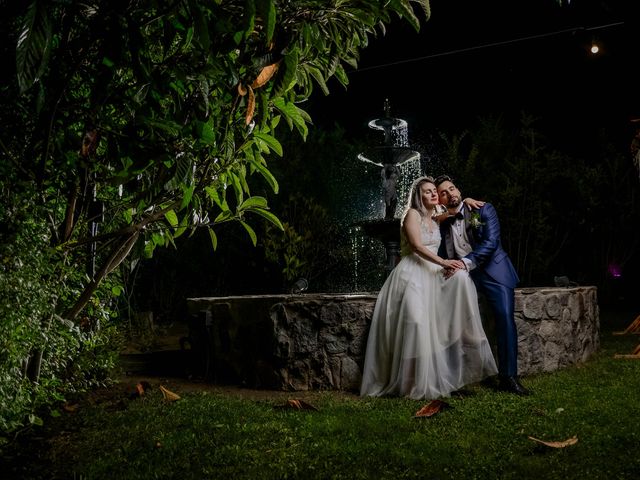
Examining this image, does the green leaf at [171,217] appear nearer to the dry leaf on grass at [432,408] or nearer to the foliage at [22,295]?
the foliage at [22,295]

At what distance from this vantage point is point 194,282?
1117cm

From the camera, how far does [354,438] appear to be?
3154 mm

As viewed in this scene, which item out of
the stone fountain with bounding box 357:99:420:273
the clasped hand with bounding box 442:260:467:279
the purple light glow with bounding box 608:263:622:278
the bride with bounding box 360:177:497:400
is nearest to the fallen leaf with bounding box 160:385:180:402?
the bride with bounding box 360:177:497:400

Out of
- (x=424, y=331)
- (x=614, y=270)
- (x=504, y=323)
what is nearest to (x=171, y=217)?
(x=424, y=331)

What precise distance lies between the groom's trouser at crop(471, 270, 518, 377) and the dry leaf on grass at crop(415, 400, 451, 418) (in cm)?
87

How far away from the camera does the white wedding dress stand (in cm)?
429

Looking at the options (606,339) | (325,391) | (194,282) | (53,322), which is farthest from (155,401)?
(194,282)

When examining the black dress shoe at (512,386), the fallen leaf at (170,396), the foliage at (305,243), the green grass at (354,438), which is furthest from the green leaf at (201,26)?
the foliage at (305,243)

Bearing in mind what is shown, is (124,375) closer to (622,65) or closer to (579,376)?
(579,376)

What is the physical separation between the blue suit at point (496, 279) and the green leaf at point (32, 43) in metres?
3.77

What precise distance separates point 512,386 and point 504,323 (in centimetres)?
51

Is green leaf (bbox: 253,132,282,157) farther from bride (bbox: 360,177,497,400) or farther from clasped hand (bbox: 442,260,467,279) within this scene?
clasped hand (bbox: 442,260,467,279)

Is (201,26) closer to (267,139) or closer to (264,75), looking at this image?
(264,75)

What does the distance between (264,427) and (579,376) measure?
3.18 meters
